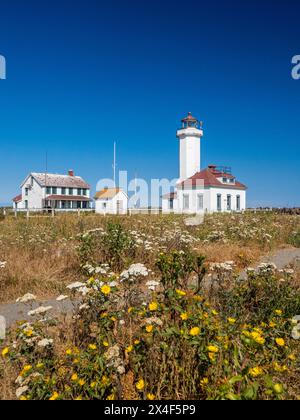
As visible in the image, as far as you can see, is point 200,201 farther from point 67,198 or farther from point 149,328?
point 149,328

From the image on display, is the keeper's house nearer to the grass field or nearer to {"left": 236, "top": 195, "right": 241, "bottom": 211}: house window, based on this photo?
{"left": 236, "top": 195, "right": 241, "bottom": 211}: house window

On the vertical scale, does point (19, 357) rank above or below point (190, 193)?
below

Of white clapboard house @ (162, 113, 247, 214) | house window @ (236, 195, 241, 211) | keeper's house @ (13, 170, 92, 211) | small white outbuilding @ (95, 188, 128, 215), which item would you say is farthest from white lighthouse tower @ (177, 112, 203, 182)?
keeper's house @ (13, 170, 92, 211)

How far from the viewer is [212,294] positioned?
5141 mm

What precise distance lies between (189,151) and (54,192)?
915 inches

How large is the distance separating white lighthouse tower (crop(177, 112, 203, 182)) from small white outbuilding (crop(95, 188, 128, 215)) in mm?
13634

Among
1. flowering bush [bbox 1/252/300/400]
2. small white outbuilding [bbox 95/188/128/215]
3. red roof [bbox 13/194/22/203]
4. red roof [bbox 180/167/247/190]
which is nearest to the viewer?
flowering bush [bbox 1/252/300/400]

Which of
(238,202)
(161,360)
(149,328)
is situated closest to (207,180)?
(238,202)

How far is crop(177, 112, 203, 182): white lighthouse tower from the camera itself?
4062 centimetres

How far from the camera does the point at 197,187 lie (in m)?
38.3

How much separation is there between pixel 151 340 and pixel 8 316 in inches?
135

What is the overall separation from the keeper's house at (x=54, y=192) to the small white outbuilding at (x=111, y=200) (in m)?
3.64
